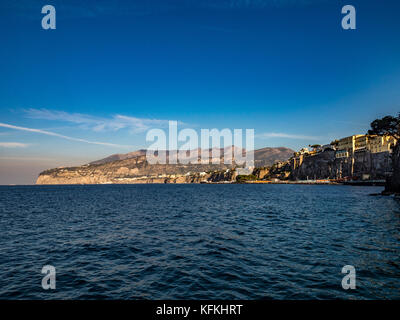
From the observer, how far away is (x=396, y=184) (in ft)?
228

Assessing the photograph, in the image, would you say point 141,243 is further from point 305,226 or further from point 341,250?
point 305,226

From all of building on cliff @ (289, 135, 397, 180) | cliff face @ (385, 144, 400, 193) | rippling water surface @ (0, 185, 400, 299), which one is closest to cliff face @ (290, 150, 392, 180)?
building on cliff @ (289, 135, 397, 180)

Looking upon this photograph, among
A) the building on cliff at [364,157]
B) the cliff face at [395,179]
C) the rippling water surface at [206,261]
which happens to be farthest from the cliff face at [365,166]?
the rippling water surface at [206,261]

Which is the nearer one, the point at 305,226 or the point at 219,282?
the point at 219,282

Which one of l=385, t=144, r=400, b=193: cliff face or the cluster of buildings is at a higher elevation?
the cluster of buildings

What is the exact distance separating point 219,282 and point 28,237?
22526mm

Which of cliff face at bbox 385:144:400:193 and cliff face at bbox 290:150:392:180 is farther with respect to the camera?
cliff face at bbox 290:150:392:180

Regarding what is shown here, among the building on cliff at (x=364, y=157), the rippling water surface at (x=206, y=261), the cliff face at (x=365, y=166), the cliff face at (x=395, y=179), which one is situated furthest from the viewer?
the building on cliff at (x=364, y=157)

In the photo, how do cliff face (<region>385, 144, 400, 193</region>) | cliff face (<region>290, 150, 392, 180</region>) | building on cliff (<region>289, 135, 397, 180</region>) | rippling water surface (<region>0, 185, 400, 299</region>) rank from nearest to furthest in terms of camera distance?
rippling water surface (<region>0, 185, 400, 299</region>) < cliff face (<region>385, 144, 400, 193</region>) < cliff face (<region>290, 150, 392, 180</region>) < building on cliff (<region>289, 135, 397, 180</region>)

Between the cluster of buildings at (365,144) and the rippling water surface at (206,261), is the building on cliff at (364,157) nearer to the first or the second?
the cluster of buildings at (365,144)

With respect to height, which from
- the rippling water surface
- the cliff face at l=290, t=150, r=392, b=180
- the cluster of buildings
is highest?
the cluster of buildings

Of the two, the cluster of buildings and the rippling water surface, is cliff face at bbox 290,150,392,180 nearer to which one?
the cluster of buildings

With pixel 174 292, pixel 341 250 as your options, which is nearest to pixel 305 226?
pixel 341 250
